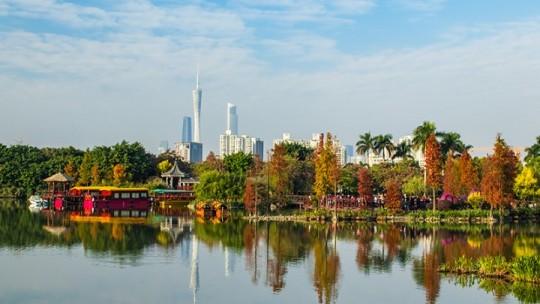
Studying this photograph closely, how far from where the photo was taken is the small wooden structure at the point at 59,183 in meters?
84.7

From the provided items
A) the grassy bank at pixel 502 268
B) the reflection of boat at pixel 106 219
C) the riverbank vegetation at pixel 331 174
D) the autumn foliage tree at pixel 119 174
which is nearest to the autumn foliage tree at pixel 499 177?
the riverbank vegetation at pixel 331 174

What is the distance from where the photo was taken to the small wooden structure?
84688 mm

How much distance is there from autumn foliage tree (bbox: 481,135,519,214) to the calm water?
4405mm

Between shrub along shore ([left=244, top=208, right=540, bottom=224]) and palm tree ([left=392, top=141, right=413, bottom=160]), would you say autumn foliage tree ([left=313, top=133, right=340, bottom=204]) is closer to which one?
shrub along shore ([left=244, top=208, right=540, bottom=224])

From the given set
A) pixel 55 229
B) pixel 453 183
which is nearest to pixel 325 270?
pixel 55 229

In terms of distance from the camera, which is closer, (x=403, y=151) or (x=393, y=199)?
(x=393, y=199)

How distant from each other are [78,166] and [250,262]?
70241mm

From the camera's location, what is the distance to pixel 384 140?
93.9 metres

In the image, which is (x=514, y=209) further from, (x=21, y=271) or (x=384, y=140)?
(x=21, y=271)

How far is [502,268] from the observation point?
93.7 ft

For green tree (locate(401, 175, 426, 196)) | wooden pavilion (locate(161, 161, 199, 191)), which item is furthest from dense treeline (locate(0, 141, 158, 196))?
green tree (locate(401, 175, 426, 196))

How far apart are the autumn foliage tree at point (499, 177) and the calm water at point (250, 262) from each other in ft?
14.5

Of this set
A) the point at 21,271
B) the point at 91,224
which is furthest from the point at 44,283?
the point at 91,224

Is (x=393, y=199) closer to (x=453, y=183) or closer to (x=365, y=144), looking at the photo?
(x=453, y=183)
